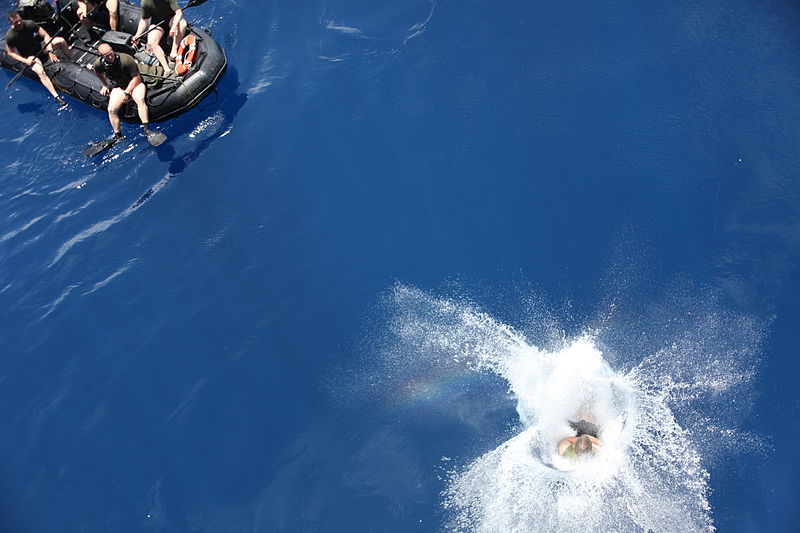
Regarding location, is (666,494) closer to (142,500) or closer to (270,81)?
(142,500)

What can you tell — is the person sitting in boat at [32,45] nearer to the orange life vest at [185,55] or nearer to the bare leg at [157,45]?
the bare leg at [157,45]

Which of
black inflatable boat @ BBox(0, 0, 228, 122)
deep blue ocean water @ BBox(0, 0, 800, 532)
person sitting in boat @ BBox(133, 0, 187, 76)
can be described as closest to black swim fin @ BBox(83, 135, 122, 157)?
deep blue ocean water @ BBox(0, 0, 800, 532)

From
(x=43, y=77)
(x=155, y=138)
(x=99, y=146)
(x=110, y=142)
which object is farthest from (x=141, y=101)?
(x=43, y=77)

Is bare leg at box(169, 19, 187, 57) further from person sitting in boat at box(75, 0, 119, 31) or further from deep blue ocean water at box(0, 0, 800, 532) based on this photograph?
person sitting in boat at box(75, 0, 119, 31)

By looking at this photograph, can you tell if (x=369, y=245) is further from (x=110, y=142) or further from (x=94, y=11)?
(x=94, y=11)

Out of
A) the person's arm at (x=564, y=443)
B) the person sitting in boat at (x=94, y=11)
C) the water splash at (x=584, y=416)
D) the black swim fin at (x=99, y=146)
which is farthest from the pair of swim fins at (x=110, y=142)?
the person's arm at (x=564, y=443)

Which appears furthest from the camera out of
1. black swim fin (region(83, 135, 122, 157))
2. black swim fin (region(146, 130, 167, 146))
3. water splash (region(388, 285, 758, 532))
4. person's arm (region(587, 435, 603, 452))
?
black swim fin (region(83, 135, 122, 157))
